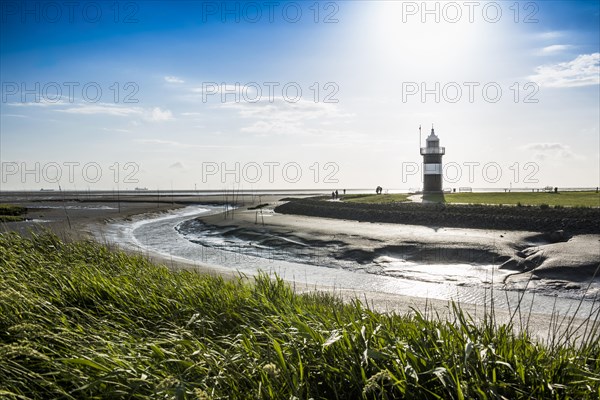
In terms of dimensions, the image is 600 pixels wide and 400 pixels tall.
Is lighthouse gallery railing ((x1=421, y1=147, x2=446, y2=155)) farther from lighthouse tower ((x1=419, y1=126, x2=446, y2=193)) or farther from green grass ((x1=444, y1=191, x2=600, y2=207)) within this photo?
green grass ((x1=444, y1=191, x2=600, y2=207))

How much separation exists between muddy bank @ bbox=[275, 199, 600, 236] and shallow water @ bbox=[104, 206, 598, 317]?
27.9ft

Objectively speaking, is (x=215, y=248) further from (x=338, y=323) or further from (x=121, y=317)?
(x=338, y=323)

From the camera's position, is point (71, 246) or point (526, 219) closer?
point (71, 246)


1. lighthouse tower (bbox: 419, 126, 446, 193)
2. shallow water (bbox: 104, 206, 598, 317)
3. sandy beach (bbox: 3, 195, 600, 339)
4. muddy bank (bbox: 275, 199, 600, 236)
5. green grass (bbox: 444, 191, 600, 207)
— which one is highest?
lighthouse tower (bbox: 419, 126, 446, 193)

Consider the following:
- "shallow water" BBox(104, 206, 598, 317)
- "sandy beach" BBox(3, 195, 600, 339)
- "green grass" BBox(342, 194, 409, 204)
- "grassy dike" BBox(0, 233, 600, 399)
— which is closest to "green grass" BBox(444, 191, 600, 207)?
"green grass" BBox(342, 194, 409, 204)

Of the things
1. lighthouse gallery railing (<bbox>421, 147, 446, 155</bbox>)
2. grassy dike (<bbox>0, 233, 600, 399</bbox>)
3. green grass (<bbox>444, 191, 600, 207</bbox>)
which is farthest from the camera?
lighthouse gallery railing (<bbox>421, 147, 446, 155</bbox>)

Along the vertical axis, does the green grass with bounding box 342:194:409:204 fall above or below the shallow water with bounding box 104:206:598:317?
above

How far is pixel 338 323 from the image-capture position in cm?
493

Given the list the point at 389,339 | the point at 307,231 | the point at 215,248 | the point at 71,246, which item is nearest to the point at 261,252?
the point at 215,248

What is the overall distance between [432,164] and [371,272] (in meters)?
37.9

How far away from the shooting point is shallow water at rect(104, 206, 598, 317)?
11832 mm

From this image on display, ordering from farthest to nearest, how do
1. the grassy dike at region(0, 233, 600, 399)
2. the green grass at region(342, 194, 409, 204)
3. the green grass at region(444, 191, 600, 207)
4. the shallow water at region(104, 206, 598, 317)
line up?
the green grass at region(342, 194, 409, 204), the green grass at region(444, 191, 600, 207), the shallow water at region(104, 206, 598, 317), the grassy dike at region(0, 233, 600, 399)

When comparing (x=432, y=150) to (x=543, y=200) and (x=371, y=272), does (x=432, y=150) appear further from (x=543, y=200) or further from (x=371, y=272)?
(x=371, y=272)

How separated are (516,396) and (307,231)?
2202 cm
